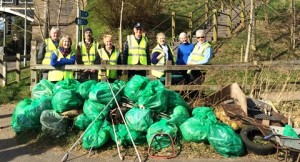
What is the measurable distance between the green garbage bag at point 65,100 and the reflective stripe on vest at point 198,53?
2.44m

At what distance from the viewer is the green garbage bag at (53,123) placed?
677 cm

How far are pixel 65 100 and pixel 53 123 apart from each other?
17.3 inches

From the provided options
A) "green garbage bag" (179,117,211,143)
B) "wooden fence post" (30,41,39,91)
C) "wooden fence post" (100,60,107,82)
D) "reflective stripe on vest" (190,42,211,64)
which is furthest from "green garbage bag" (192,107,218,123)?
"wooden fence post" (30,41,39,91)

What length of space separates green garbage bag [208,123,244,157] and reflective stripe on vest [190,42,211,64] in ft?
6.44

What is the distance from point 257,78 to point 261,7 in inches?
537

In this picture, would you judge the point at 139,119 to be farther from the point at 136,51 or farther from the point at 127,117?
the point at 136,51

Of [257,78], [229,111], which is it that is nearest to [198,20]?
[257,78]

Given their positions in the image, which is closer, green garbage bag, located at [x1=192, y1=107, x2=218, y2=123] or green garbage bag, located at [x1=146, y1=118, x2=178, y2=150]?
green garbage bag, located at [x1=146, y1=118, x2=178, y2=150]

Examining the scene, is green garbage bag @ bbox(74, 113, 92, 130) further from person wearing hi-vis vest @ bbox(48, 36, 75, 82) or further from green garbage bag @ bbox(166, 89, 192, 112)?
person wearing hi-vis vest @ bbox(48, 36, 75, 82)

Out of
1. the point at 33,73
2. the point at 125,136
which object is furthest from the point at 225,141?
the point at 33,73

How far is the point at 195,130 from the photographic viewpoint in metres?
6.29

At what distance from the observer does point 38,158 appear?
6230 mm

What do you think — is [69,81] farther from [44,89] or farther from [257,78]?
[257,78]

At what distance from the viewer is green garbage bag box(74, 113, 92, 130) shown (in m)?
6.77
